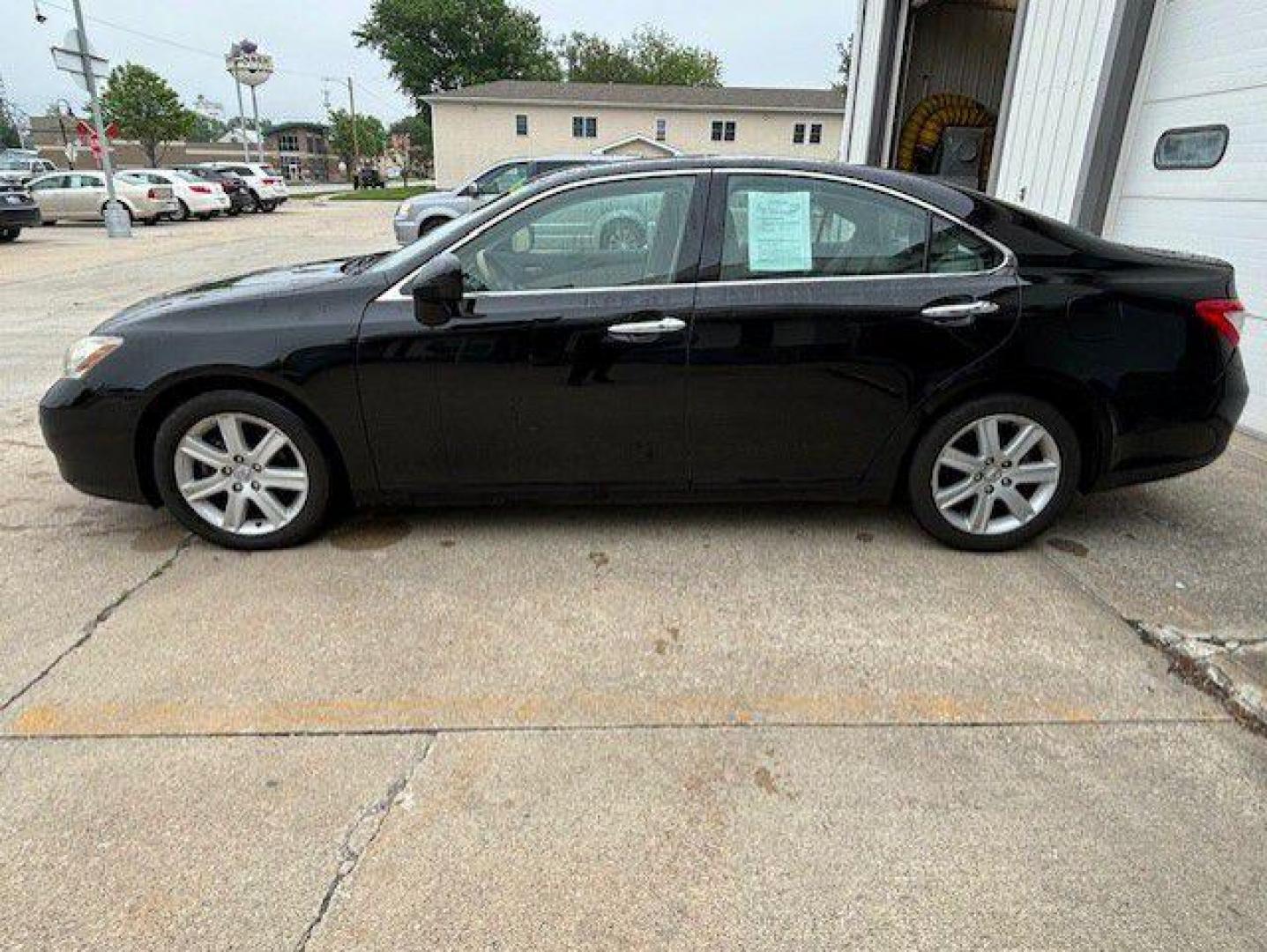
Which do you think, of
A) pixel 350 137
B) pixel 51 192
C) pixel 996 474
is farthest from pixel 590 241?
pixel 350 137

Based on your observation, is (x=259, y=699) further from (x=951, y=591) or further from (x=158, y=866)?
(x=951, y=591)

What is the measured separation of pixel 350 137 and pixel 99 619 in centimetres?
9587

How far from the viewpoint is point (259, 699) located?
103 inches

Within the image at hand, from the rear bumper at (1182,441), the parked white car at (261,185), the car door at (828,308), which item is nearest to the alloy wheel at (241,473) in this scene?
the car door at (828,308)

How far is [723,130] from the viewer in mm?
44188

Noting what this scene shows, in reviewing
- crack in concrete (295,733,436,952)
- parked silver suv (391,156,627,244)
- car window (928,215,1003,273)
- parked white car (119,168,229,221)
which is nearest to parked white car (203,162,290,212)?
parked white car (119,168,229,221)

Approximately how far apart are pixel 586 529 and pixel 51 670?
205 cm

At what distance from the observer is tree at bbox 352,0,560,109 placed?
58.7m

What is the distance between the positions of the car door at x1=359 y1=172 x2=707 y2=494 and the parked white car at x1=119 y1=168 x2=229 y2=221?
81.8 ft

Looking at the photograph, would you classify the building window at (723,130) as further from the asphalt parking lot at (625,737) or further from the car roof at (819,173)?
the asphalt parking lot at (625,737)

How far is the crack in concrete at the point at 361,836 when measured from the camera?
185cm

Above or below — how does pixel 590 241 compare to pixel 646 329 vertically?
above

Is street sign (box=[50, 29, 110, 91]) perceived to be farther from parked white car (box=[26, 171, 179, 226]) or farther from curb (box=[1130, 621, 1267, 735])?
curb (box=[1130, 621, 1267, 735])

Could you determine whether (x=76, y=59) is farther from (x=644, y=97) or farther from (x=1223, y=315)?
(x=644, y=97)
